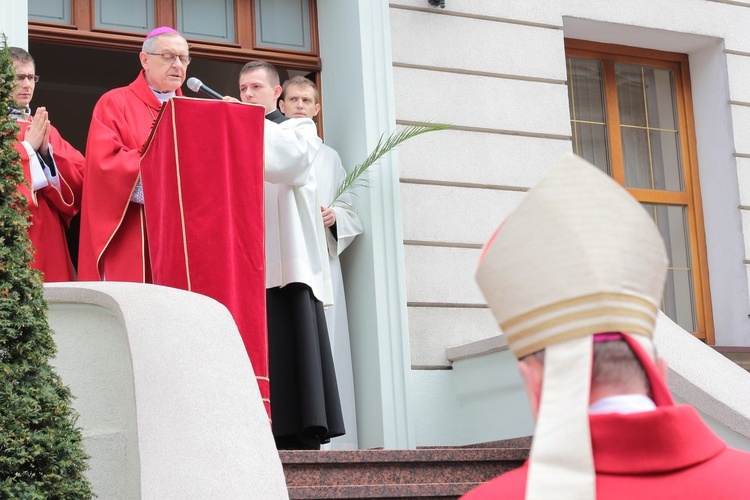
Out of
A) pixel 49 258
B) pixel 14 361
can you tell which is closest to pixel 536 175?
pixel 49 258

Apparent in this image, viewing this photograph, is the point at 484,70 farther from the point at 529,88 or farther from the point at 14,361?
the point at 14,361

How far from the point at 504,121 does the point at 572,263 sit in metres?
7.78

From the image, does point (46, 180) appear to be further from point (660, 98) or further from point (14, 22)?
point (660, 98)

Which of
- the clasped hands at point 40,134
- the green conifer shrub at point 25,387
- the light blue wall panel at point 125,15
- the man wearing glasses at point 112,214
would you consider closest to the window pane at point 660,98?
the light blue wall panel at point 125,15

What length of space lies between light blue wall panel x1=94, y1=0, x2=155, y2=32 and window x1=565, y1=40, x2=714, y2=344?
355cm

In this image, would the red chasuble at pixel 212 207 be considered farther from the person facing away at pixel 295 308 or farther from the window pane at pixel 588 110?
the window pane at pixel 588 110

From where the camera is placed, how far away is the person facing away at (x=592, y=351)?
172 cm

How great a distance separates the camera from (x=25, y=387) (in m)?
4.36

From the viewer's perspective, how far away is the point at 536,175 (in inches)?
372

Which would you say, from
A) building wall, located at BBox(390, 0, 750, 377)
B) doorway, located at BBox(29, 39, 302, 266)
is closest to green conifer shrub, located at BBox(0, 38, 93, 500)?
building wall, located at BBox(390, 0, 750, 377)

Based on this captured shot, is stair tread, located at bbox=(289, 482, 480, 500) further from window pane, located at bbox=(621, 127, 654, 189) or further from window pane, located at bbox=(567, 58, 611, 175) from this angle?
window pane, located at bbox=(621, 127, 654, 189)

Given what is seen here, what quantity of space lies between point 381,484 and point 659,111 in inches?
233

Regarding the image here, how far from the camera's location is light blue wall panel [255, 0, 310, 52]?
952 centimetres

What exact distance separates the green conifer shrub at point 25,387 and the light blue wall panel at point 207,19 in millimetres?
4775
